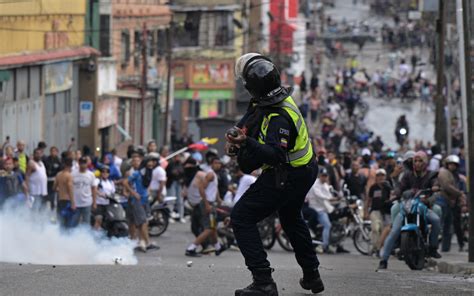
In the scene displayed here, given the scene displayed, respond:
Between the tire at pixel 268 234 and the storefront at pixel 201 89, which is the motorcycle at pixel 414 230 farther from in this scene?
the storefront at pixel 201 89

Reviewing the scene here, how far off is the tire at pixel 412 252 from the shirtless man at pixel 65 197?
20.9 ft

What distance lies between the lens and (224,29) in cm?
6819

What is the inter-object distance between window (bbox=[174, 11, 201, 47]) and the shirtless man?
43324 millimetres

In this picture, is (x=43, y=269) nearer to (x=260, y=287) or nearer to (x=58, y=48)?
(x=260, y=287)

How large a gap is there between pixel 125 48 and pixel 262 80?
43815mm

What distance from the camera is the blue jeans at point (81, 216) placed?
23000 mm

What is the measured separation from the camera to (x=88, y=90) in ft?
155

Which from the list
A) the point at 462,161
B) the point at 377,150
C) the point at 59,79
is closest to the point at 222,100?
the point at 377,150

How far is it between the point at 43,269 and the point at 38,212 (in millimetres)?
11901

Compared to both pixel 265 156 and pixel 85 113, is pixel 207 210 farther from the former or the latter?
pixel 85 113

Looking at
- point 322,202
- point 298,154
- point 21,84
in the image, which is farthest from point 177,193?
point 298,154

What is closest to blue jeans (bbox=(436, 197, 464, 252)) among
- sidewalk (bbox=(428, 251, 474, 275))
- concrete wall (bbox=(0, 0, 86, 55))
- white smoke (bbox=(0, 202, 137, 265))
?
sidewalk (bbox=(428, 251, 474, 275))

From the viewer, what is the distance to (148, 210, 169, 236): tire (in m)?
26.8

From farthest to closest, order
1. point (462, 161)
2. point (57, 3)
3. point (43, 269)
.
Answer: point (57, 3)
point (462, 161)
point (43, 269)
